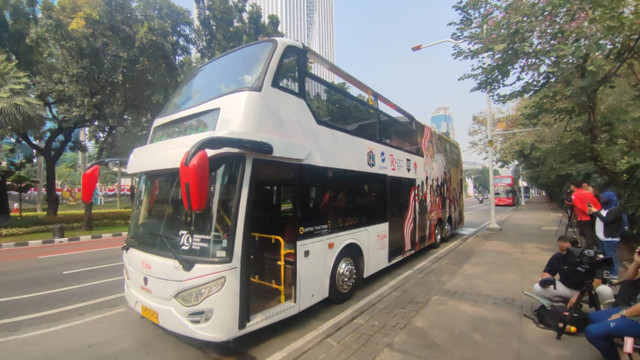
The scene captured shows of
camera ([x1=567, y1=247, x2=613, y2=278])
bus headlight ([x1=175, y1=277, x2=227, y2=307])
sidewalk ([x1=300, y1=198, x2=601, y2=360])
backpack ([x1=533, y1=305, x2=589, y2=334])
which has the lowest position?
sidewalk ([x1=300, y1=198, x2=601, y2=360])

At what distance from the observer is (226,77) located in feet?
13.1

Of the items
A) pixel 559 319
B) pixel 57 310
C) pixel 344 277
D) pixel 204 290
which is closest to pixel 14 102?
pixel 57 310

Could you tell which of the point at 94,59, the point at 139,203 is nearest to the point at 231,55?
the point at 139,203

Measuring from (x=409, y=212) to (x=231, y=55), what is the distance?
532 centimetres

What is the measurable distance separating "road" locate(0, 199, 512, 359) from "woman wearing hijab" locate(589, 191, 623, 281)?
373 cm

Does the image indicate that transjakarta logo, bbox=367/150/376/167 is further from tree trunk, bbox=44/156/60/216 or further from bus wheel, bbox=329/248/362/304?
tree trunk, bbox=44/156/60/216

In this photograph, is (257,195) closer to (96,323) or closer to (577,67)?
(96,323)

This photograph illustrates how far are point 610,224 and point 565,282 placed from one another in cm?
268

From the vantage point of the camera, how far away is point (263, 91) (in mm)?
3596

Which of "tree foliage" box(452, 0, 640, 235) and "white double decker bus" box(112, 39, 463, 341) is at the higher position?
"tree foliage" box(452, 0, 640, 235)

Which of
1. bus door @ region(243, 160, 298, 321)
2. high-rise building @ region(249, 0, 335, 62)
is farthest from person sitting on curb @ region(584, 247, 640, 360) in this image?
high-rise building @ region(249, 0, 335, 62)

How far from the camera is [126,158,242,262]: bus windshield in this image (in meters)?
3.14

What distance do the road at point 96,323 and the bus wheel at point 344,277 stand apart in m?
0.18

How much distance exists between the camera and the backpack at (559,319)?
148 inches
